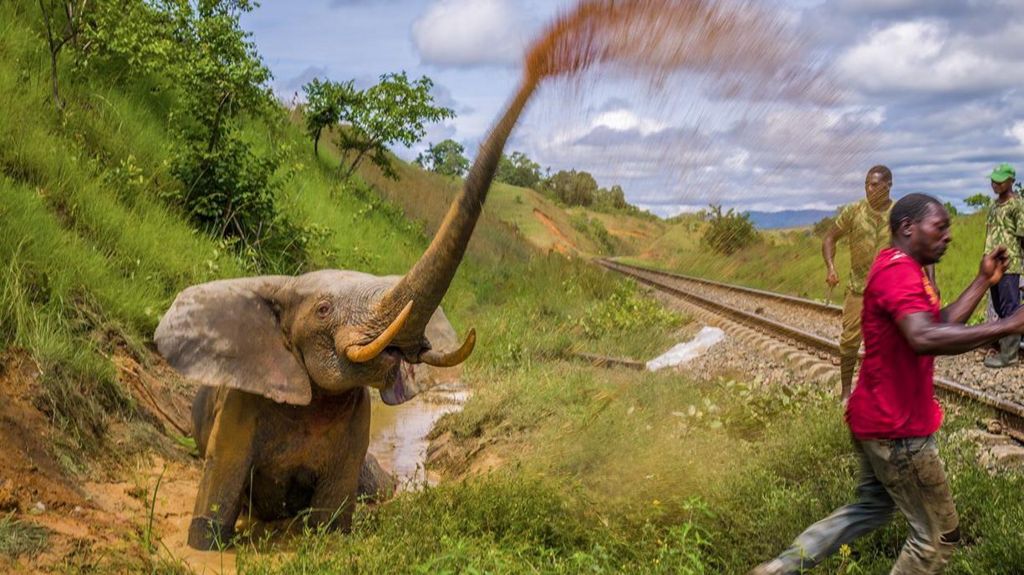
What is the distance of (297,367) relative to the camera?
6047 mm

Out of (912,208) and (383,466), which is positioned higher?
(912,208)

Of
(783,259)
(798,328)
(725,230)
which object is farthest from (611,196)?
(783,259)

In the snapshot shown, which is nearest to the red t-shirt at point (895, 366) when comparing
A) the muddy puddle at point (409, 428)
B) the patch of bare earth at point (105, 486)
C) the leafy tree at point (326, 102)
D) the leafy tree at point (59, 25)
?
the patch of bare earth at point (105, 486)

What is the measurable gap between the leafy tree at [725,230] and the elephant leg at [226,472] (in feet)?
9.89

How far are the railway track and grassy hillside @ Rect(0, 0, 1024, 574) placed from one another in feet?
1.88

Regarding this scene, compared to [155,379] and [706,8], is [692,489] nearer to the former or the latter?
[706,8]

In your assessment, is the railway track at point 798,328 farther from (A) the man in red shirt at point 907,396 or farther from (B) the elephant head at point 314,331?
(B) the elephant head at point 314,331

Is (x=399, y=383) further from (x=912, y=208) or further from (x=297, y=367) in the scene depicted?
(x=912, y=208)

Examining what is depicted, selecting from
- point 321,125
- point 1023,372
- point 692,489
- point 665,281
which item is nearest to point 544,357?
point 1023,372

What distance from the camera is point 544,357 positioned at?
1344 centimetres

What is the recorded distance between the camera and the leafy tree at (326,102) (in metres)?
22.6

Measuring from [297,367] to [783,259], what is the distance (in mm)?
15192

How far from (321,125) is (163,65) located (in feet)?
30.1

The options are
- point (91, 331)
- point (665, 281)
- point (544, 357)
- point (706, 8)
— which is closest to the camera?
point (706, 8)
